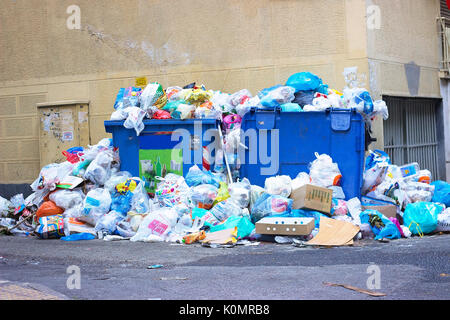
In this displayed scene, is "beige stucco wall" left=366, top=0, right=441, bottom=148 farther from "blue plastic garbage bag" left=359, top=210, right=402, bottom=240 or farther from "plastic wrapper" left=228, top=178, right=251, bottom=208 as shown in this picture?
"plastic wrapper" left=228, top=178, right=251, bottom=208

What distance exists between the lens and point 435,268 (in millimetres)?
5008

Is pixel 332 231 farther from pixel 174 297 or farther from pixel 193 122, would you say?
pixel 174 297

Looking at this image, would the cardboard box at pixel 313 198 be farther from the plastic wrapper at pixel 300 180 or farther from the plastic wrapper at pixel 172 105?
the plastic wrapper at pixel 172 105

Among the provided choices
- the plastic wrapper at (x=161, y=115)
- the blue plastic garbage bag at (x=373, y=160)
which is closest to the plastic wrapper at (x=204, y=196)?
the plastic wrapper at (x=161, y=115)

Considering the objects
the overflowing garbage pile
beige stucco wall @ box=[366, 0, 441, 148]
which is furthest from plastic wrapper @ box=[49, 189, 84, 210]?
beige stucco wall @ box=[366, 0, 441, 148]

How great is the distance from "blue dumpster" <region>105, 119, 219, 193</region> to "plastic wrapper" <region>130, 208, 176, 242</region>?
0.91m

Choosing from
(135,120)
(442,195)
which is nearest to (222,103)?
(135,120)

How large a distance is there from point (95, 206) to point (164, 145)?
1.21 m

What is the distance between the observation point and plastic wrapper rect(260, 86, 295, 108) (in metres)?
7.98

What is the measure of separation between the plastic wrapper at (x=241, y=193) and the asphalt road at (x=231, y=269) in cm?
76

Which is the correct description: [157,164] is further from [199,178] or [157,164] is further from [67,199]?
[67,199]

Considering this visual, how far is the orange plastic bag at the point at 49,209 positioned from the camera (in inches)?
314
